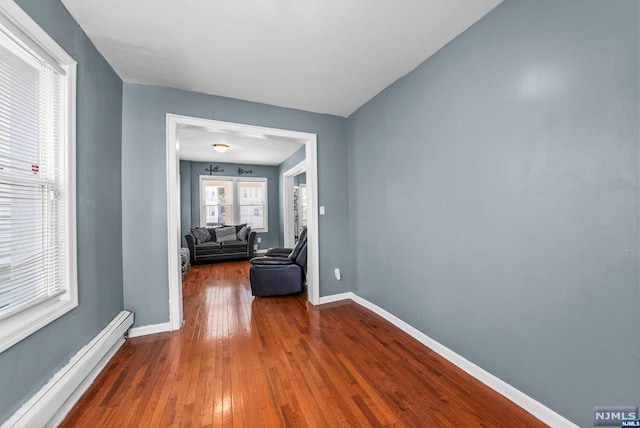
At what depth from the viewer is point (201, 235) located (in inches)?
227

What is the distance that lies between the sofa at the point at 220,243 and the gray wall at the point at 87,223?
3378 millimetres

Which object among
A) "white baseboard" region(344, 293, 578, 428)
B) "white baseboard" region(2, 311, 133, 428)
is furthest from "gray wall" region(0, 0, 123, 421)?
"white baseboard" region(344, 293, 578, 428)

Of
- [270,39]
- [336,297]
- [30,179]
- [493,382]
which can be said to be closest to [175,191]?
[30,179]

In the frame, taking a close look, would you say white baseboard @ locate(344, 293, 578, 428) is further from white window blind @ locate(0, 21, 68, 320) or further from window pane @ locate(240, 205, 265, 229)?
window pane @ locate(240, 205, 265, 229)

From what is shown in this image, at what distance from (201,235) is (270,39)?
509 cm

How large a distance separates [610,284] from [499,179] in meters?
0.75

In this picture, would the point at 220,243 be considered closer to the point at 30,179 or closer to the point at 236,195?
the point at 236,195

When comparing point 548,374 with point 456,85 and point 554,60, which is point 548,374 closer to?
point 554,60

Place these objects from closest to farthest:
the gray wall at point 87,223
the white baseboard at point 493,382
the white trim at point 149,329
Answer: the gray wall at point 87,223
the white baseboard at point 493,382
the white trim at point 149,329

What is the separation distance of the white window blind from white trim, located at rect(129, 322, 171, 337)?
1072mm

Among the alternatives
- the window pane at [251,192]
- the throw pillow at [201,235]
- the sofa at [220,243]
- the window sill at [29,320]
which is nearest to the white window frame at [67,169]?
the window sill at [29,320]

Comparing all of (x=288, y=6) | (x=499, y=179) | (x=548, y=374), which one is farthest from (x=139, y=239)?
(x=548, y=374)

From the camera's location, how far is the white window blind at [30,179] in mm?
1139

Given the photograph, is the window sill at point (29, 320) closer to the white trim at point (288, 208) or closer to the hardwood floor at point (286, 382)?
the hardwood floor at point (286, 382)
